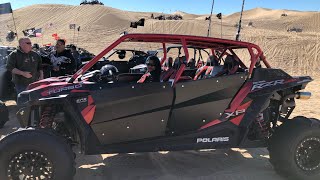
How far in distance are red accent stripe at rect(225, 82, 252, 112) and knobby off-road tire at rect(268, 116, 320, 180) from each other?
0.64 m

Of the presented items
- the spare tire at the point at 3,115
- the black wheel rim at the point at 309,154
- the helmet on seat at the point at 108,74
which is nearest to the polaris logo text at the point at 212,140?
the black wheel rim at the point at 309,154

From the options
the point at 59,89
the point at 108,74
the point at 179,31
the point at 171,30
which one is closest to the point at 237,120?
the point at 108,74

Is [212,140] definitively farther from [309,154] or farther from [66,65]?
[66,65]

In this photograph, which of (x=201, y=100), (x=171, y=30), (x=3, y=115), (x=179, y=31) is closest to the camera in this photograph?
(x=201, y=100)

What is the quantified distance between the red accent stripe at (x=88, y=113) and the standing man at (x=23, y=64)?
265 centimetres

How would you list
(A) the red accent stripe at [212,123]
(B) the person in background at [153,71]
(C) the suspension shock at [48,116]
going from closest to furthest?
(C) the suspension shock at [48,116]
(A) the red accent stripe at [212,123]
(B) the person in background at [153,71]

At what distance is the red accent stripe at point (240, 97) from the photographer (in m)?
4.84

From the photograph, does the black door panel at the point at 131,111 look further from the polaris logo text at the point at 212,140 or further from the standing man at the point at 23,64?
the standing man at the point at 23,64

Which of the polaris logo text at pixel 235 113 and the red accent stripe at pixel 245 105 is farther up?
the red accent stripe at pixel 245 105

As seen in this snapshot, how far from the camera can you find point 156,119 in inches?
181

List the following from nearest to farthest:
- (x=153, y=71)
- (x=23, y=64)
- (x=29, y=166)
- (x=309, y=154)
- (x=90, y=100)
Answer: (x=29, y=166)
(x=90, y=100)
(x=309, y=154)
(x=153, y=71)
(x=23, y=64)

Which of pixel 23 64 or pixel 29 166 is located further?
pixel 23 64

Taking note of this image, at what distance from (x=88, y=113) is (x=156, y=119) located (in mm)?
Answer: 797

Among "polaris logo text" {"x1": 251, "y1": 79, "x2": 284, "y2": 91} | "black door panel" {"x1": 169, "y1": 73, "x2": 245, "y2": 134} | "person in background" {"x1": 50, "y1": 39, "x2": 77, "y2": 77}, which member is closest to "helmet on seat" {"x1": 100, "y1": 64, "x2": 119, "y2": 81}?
"black door panel" {"x1": 169, "y1": 73, "x2": 245, "y2": 134}
